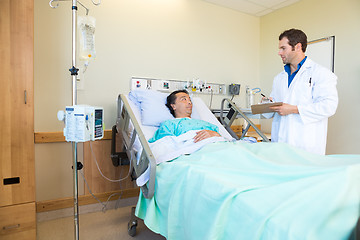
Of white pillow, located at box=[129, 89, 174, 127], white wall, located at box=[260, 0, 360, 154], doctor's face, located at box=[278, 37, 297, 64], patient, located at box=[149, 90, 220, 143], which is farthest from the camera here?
white wall, located at box=[260, 0, 360, 154]

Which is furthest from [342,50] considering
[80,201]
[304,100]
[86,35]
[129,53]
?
[80,201]

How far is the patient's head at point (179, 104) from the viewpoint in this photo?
234 cm

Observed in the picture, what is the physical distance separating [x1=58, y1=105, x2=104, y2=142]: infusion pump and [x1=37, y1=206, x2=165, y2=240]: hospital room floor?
1048mm

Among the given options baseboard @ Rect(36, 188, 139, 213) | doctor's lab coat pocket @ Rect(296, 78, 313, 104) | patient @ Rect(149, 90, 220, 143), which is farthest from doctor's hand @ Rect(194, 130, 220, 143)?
baseboard @ Rect(36, 188, 139, 213)

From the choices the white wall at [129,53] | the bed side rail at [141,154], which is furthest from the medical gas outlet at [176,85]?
the bed side rail at [141,154]

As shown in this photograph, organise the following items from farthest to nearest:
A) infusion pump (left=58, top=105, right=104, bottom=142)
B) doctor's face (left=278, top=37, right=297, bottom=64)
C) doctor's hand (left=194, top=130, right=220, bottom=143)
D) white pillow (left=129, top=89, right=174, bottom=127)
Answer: white pillow (left=129, top=89, right=174, bottom=127) < doctor's face (left=278, top=37, right=297, bottom=64) < doctor's hand (left=194, top=130, right=220, bottom=143) < infusion pump (left=58, top=105, right=104, bottom=142)

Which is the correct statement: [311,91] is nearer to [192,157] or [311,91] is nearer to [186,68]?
[192,157]

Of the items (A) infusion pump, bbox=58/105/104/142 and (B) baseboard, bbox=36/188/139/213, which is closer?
(A) infusion pump, bbox=58/105/104/142

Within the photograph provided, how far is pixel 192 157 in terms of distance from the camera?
4.93 feet

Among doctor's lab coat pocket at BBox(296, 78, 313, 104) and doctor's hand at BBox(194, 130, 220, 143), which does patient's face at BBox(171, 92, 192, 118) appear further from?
doctor's lab coat pocket at BBox(296, 78, 313, 104)

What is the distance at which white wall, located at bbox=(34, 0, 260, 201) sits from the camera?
232 centimetres

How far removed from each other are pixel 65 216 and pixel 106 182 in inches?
19.0

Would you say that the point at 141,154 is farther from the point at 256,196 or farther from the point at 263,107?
the point at 263,107

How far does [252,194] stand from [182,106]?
1458 mm
